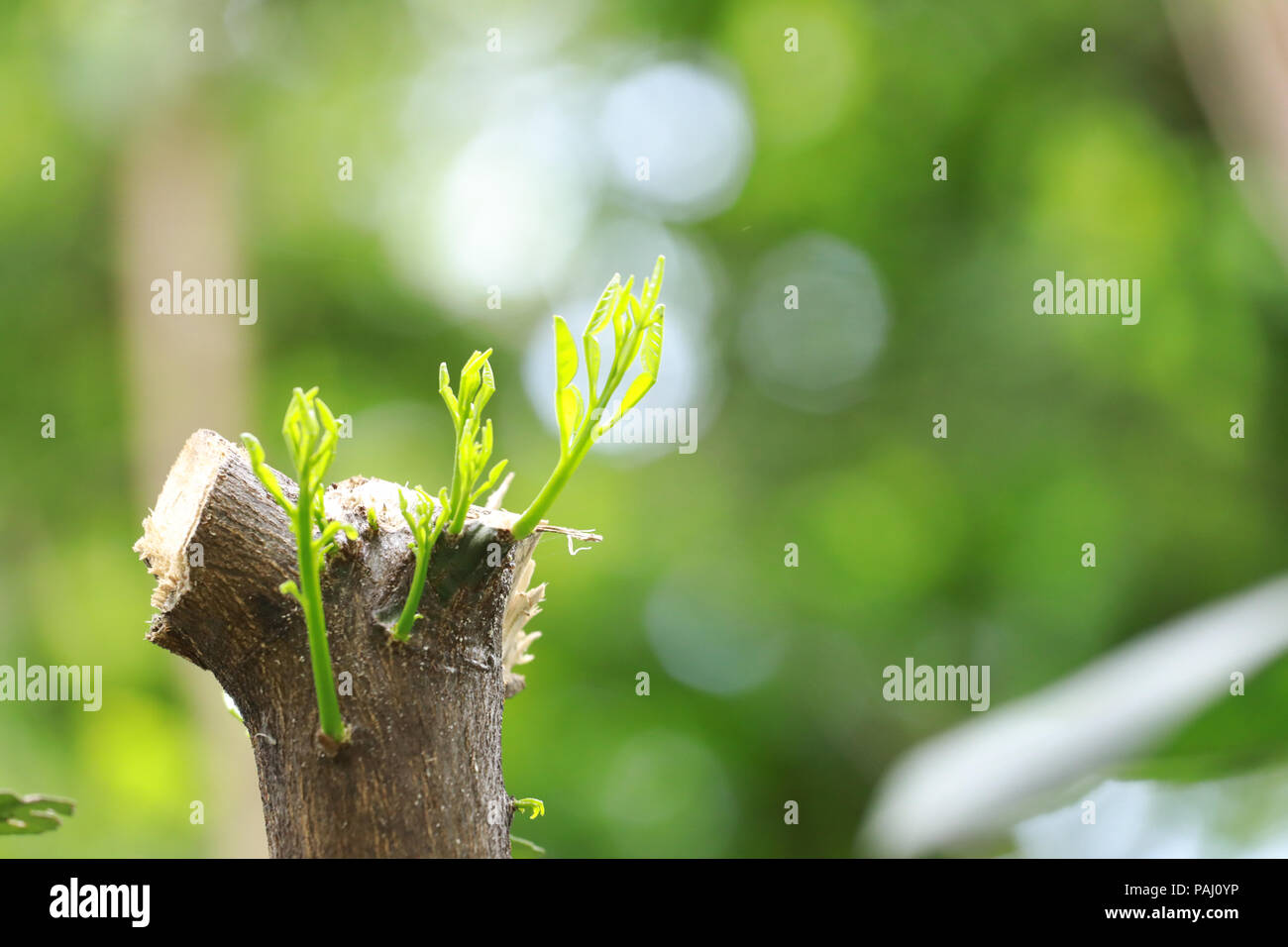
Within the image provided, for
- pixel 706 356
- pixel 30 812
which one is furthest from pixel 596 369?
pixel 706 356

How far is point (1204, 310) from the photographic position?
3826 mm

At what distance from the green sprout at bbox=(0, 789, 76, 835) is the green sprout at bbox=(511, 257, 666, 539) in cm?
29

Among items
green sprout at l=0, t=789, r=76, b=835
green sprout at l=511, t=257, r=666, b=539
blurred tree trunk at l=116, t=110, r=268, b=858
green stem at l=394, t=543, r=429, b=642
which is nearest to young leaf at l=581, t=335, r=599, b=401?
green sprout at l=511, t=257, r=666, b=539

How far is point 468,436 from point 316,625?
0.36 feet

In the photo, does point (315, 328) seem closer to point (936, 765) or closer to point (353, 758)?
point (936, 765)

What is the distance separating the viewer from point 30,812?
57 cm

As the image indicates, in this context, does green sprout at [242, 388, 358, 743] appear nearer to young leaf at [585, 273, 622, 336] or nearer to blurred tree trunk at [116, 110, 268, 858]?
young leaf at [585, 273, 622, 336]

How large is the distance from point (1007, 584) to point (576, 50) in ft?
11.0

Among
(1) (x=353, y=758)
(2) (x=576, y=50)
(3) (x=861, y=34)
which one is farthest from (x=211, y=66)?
(1) (x=353, y=758)

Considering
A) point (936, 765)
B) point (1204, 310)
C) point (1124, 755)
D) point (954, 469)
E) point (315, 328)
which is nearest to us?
point (1124, 755)

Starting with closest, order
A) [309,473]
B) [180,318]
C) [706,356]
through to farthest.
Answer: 1. [309,473]
2. [180,318]
3. [706,356]

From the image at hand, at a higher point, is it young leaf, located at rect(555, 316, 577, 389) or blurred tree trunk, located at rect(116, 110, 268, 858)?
blurred tree trunk, located at rect(116, 110, 268, 858)

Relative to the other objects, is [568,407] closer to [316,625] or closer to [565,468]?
[565,468]

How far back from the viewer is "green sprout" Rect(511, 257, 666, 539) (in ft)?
1.66
